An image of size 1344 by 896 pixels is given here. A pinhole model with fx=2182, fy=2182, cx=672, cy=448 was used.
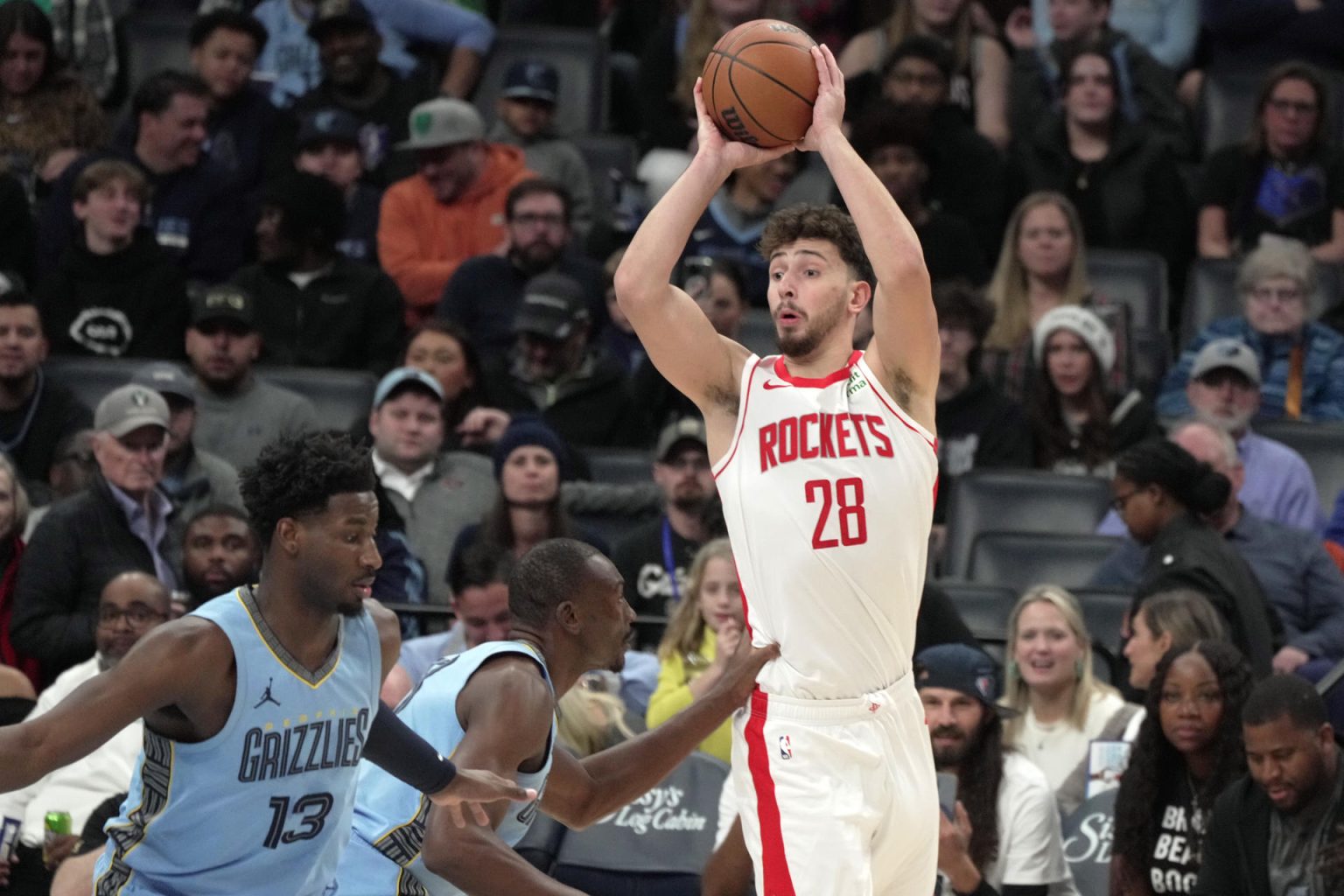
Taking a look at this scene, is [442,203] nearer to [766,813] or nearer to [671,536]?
[671,536]

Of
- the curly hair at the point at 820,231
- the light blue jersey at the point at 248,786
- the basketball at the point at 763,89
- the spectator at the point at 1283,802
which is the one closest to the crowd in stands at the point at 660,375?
the spectator at the point at 1283,802

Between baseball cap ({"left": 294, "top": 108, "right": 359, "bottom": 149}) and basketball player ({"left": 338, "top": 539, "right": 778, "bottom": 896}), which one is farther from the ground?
baseball cap ({"left": 294, "top": 108, "right": 359, "bottom": 149})

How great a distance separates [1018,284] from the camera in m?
10.4

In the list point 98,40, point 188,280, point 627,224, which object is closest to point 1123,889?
point 627,224

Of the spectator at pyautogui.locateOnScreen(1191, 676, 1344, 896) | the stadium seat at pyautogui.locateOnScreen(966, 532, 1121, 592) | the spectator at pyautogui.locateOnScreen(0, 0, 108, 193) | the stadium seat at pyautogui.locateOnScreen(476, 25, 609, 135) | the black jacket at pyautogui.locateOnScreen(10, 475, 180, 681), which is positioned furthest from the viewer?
the stadium seat at pyautogui.locateOnScreen(476, 25, 609, 135)

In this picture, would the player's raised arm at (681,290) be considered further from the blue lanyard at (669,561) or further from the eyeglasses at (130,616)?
the blue lanyard at (669,561)

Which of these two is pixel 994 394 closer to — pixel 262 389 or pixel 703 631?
pixel 703 631

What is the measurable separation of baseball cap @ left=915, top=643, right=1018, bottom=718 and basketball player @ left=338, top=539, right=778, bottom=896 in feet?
5.71

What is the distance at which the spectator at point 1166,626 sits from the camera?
7605 mm

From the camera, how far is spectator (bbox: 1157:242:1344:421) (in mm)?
10211

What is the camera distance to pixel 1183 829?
696cm

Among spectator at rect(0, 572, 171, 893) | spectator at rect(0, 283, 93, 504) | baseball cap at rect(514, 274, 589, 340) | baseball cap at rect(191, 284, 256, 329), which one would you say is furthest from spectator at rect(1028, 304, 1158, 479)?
spectator at rect(0, 283, 93, 504)

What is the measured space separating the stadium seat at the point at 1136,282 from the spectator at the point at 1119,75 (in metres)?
0.93

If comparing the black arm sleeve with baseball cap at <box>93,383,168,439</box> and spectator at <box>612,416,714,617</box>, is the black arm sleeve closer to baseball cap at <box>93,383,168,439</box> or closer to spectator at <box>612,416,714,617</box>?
spectator at <box>612,416,714,617</box>
